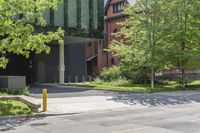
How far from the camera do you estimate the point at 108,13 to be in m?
63.8

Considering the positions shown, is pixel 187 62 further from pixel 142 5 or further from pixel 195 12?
pixel 142 5

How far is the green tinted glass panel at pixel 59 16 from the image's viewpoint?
34.9m

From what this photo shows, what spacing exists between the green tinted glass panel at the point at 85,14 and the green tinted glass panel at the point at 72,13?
0.77 meters

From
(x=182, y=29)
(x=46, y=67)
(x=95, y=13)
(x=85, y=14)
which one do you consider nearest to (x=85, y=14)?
(x=85, y=14)

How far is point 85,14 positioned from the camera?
1453 inches

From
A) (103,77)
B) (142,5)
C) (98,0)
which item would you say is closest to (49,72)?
(103,77)

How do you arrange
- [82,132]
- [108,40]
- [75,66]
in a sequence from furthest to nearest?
[108,40]
[75,66]
[82,132]

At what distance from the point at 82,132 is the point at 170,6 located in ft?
75.5

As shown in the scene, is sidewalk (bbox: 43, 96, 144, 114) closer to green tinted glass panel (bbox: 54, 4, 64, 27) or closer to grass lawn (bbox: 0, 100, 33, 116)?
grass lawn (bbox: 0, 100, 33, 116)

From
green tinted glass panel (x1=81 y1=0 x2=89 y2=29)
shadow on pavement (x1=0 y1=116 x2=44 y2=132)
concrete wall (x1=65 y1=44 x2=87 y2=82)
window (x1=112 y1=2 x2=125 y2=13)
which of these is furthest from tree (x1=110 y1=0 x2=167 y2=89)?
window (x1=112 y1=2 x2=125 y2=13)

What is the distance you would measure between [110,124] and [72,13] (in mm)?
23869

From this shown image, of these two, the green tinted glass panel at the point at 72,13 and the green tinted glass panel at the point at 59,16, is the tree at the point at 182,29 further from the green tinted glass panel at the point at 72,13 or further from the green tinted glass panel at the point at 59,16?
the green tinted glass panel at the point at 59,16

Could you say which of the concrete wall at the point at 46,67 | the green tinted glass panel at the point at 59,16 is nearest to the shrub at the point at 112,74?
the concrete wall at the point at 46,67

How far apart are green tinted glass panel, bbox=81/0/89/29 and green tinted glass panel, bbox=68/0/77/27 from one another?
2.53ft
